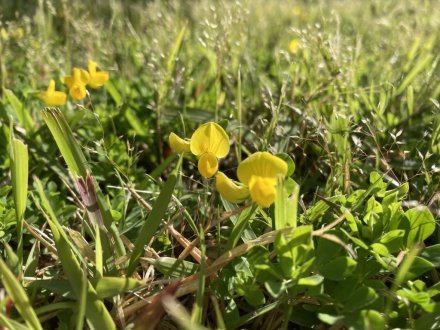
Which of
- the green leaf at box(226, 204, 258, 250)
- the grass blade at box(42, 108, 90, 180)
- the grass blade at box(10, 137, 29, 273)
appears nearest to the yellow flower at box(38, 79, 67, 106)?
the grass blade at box(42, 108, 90, 180)

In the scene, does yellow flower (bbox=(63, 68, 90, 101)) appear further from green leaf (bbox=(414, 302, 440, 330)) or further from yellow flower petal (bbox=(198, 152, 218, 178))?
green leaf (bbox=(414, 302, 440, 330))

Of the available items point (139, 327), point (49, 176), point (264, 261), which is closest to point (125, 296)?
point (139, 327)

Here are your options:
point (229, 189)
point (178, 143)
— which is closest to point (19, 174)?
point (178, 143)

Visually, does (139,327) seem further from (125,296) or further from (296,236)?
(296,236)

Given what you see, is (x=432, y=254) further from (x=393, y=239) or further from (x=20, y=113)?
(x=20, y=113)

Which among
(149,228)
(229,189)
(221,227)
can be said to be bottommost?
(221,227)

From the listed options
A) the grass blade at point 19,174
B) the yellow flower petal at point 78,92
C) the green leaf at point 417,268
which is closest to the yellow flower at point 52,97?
the yellow flower petal at point 78,92

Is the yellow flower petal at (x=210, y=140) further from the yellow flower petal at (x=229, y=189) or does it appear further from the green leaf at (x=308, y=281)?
the green leaf at (x=308, y=281)
